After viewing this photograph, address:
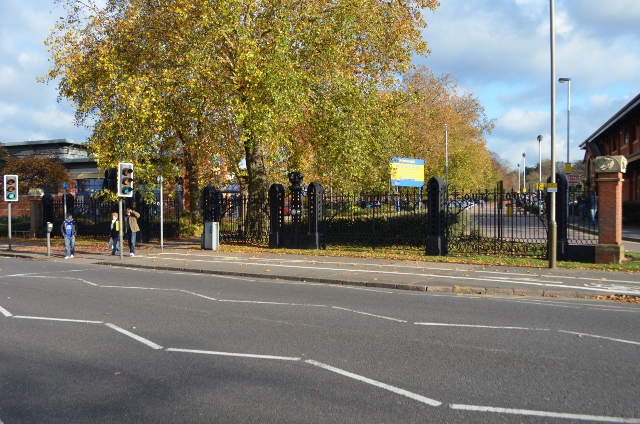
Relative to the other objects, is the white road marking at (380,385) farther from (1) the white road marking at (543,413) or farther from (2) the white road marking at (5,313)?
(2) the white road marking at (5,313)

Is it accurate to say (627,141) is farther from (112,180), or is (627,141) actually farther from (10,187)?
(10,187)

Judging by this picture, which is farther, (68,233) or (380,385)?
(68,233)

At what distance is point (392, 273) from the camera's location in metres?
15.5

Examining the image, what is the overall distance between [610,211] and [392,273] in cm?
675

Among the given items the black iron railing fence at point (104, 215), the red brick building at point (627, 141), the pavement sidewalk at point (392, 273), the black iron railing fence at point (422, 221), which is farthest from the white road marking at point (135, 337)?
the red brick building at point (627, 141)

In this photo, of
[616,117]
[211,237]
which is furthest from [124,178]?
[616,117]

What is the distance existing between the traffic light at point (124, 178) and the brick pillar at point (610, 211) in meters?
14.5

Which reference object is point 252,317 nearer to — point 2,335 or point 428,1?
point 2,335

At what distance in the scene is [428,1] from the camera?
27.9m

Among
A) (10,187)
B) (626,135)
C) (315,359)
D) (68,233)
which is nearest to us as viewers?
(315,359)

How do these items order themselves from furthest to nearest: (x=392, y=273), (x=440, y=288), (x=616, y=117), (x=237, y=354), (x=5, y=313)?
(x=616, y=117), (x=392, y=273), (x=440, y=288), (x=5, y=313), (x=237, y=354)

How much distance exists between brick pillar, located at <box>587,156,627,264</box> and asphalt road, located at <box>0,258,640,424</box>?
6238 mm

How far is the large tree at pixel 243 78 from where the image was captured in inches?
817

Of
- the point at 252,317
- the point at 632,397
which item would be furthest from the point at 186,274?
the point at 632,397
